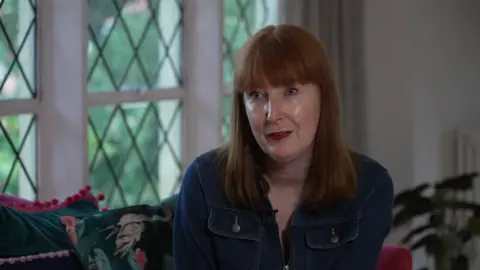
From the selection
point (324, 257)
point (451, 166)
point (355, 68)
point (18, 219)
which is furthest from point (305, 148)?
point (451, 166)

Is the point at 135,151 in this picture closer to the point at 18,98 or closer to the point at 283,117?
the point at 18,98

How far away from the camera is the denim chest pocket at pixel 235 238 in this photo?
1740 millimetres

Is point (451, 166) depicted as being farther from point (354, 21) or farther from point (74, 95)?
point (74, 95)

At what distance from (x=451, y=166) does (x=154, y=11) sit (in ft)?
→ 4.59

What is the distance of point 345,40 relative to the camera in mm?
3119

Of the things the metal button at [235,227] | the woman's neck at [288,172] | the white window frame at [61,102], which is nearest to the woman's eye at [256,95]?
the woman's neck at [288,172]

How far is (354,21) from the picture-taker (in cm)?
317

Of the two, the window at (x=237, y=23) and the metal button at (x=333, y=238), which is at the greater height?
the window at (x=237, y=23)

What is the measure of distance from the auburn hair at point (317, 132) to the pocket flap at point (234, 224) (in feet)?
0.08

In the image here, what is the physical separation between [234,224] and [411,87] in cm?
166

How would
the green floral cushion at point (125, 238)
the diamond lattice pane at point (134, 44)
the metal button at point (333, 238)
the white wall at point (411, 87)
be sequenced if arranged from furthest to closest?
1. the white wall at point (411, 87)
2. the diamond lattice pane at point (134, 44)
3. the green floral cushion at point (125, 238)
4. the metal button at point (333, 238)

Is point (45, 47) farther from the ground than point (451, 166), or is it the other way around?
point (45, 47)

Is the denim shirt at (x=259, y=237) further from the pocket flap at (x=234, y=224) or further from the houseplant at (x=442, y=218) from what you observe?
the houseplant at (x=442, y=218)

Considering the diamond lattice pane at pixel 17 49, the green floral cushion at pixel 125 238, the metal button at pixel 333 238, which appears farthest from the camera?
the diamond lattice pane at pixel 17 49
